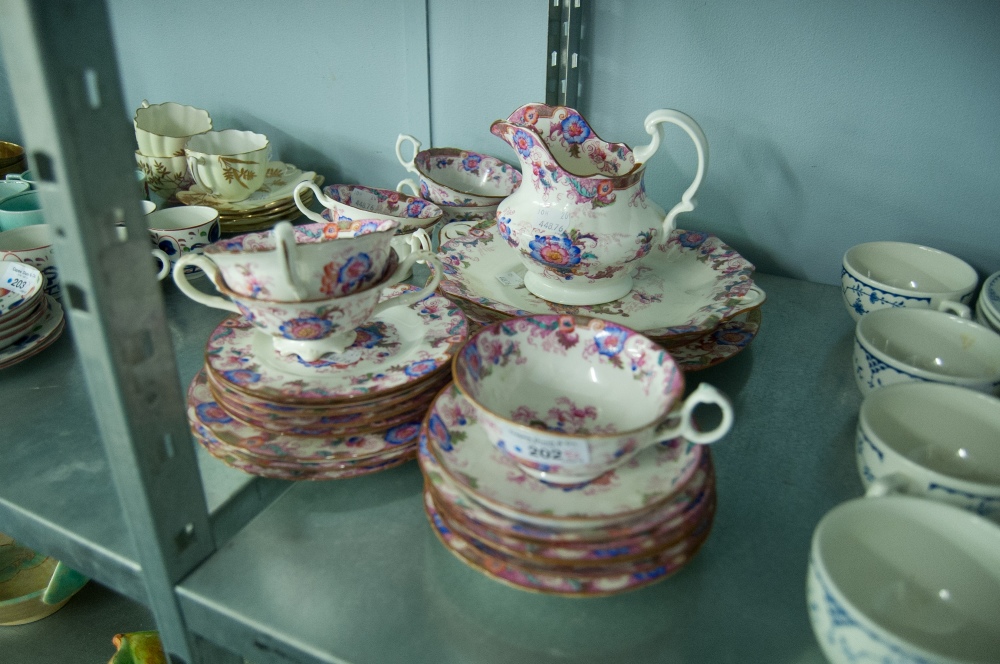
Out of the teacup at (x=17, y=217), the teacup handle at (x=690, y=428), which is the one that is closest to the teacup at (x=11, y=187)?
the teacup at (x=17, y=217)

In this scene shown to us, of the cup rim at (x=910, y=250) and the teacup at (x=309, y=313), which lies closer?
the teacup at (x=309, y=313)

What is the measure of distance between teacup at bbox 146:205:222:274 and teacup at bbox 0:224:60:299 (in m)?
0.11

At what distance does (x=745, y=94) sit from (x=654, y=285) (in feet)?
0.89

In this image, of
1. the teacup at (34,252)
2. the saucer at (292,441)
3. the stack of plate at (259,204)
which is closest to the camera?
the saucer at (292,441)

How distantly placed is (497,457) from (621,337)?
0.45 feet

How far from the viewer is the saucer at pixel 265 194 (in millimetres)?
1047

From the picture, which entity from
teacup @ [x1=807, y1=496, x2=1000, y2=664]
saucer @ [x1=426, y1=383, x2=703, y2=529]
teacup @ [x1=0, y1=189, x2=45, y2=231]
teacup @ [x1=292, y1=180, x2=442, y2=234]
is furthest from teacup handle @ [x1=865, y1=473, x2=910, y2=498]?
teacup @ [x1=0, y1=189, x2=45, y2=231]

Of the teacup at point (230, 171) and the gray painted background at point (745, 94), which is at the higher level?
the gray painted background at point (745, 94)

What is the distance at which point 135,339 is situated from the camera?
1.44 ft

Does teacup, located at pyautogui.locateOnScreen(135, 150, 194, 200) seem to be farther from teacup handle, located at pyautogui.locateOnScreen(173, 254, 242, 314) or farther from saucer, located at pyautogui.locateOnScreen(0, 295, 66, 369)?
teacup handle, located at pyautogui.locateOnScreen(173, 254, 242, 314)

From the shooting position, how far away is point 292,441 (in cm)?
59

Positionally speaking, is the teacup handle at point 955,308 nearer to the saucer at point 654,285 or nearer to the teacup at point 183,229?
the saucer at point 654,285

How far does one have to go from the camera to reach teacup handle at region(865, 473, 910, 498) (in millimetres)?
491

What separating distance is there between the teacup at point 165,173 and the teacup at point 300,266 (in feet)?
1.74
